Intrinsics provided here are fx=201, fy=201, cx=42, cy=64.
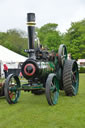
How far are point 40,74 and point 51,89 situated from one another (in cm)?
56

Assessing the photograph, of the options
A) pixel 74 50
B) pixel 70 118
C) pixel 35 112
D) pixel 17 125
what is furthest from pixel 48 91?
pixel 74 50

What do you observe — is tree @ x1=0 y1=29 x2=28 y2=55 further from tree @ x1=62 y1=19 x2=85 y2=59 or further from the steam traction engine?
the steam traction engine

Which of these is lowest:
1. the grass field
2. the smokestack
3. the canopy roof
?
the grass field

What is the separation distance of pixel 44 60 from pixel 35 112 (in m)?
1.77

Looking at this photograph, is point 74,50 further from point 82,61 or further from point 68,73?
point 68,73

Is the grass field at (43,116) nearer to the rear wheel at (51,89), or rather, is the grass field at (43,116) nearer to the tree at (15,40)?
the rear wheel at (51,89)

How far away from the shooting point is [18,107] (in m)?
4.59

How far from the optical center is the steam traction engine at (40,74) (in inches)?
188

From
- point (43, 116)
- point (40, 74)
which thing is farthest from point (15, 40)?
point (43, 116)

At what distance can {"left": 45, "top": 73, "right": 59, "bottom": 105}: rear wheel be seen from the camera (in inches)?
174

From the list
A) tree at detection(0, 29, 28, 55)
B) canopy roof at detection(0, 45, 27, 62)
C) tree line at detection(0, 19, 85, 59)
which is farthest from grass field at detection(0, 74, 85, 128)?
tree at detection(0, 29, 28, 55)

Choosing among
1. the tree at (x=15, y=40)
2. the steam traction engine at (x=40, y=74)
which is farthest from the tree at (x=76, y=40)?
the steam traction engine at (x=40, y=74)

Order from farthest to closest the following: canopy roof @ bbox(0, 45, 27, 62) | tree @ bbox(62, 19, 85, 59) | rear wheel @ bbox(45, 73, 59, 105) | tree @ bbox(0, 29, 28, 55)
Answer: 1. tree @ bbox(0, 29, 28, 55)
2. tree @ bbox(62, 19, 85, 59)
3. canopy roof @ bbox(0, 45, 27, 62)
4. rear wheel @ bbox(45, 73, 59, 105)

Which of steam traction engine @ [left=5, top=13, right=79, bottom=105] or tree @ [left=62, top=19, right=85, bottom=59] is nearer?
steam traction engine @ [left=5, top=13, right=79, bottom=105]
